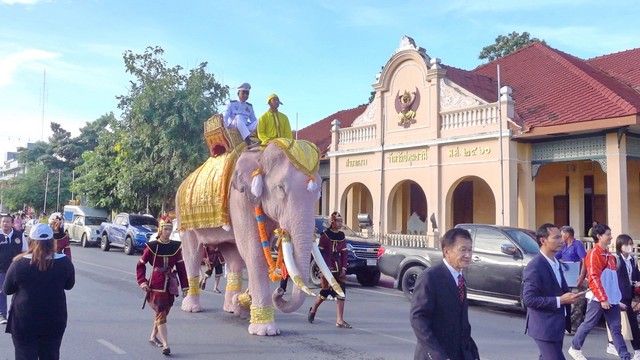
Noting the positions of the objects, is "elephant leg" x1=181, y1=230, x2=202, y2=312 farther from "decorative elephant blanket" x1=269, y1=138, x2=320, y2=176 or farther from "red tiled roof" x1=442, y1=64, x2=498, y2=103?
"red tiled roof" x1=442, y1=64, x2=498, y2=103

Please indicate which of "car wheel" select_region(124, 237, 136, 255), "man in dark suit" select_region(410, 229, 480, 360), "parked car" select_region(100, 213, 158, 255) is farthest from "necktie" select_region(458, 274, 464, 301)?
"car wheel" select_region(124, 237, 136, 255)

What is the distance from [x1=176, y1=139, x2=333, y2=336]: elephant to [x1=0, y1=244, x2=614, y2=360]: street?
1.76 feet

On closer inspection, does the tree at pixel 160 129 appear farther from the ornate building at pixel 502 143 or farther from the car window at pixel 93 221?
the ornate building at pixel 502 143

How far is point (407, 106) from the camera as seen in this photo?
20.0 meters

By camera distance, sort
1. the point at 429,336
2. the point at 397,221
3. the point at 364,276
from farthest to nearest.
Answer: the point at 397,221 < the point at 364,276 < the point at 429,336

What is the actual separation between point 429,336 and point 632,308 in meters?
5.02

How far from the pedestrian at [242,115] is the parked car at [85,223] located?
19.6 m

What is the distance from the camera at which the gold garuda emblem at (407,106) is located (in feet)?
64.9

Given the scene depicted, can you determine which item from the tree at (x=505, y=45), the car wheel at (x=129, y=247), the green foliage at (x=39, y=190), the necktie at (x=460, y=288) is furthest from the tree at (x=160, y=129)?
the green foliage at (x=39, y=190)

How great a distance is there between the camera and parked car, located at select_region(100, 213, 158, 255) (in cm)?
2291

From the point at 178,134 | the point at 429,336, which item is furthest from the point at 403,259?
the point at 178,134

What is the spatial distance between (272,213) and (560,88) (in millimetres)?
13466

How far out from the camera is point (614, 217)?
1520 cm

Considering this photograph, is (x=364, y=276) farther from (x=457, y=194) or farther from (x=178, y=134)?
(x=178, y=134)
